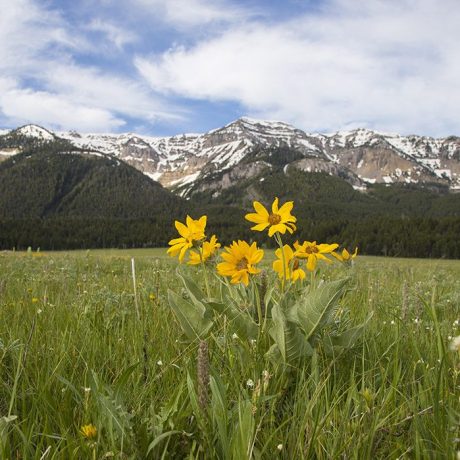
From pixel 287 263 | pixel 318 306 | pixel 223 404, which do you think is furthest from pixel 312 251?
pixel 223 404

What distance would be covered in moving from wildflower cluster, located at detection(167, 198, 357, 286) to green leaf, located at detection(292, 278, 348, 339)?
0.85 ft

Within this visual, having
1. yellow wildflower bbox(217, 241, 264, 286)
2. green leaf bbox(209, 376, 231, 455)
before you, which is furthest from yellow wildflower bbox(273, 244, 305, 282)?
green leaf bbox(209, 376, 231, 455)

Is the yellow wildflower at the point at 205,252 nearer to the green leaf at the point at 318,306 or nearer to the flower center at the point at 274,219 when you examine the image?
the flower center at the point at 274,219

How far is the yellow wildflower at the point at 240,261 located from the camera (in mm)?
2703

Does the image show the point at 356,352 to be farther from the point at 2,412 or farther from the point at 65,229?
the point at 65,229

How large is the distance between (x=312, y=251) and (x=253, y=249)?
456mm

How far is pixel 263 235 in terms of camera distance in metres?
138

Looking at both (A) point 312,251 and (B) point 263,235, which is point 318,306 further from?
(B) point 263,235

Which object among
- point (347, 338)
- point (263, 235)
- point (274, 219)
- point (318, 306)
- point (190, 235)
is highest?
point (263, 235)

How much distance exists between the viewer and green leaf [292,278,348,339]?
2338mm

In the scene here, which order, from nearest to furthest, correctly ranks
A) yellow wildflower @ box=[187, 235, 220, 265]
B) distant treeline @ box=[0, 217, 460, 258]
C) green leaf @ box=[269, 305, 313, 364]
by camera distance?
green leaf @ box=[269, 305, 313, 364], yellow wildflower @ box=[187, 235, 220, 265], distant treeline @ box=[0, 217, 460, 258]

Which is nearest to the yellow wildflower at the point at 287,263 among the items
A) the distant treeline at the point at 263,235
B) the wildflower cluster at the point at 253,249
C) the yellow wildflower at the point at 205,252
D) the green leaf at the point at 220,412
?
the wildflower cluster at the point at 253,249

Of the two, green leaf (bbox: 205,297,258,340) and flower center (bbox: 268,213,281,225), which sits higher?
flower center (bbox: 268,213,281,225)

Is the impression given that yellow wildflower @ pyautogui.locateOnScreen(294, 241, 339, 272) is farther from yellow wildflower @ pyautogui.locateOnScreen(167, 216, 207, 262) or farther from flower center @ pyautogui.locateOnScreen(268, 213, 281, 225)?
yellow wildflower @ pyautogui.locateOnScreen(167, 216, 207, 262)
